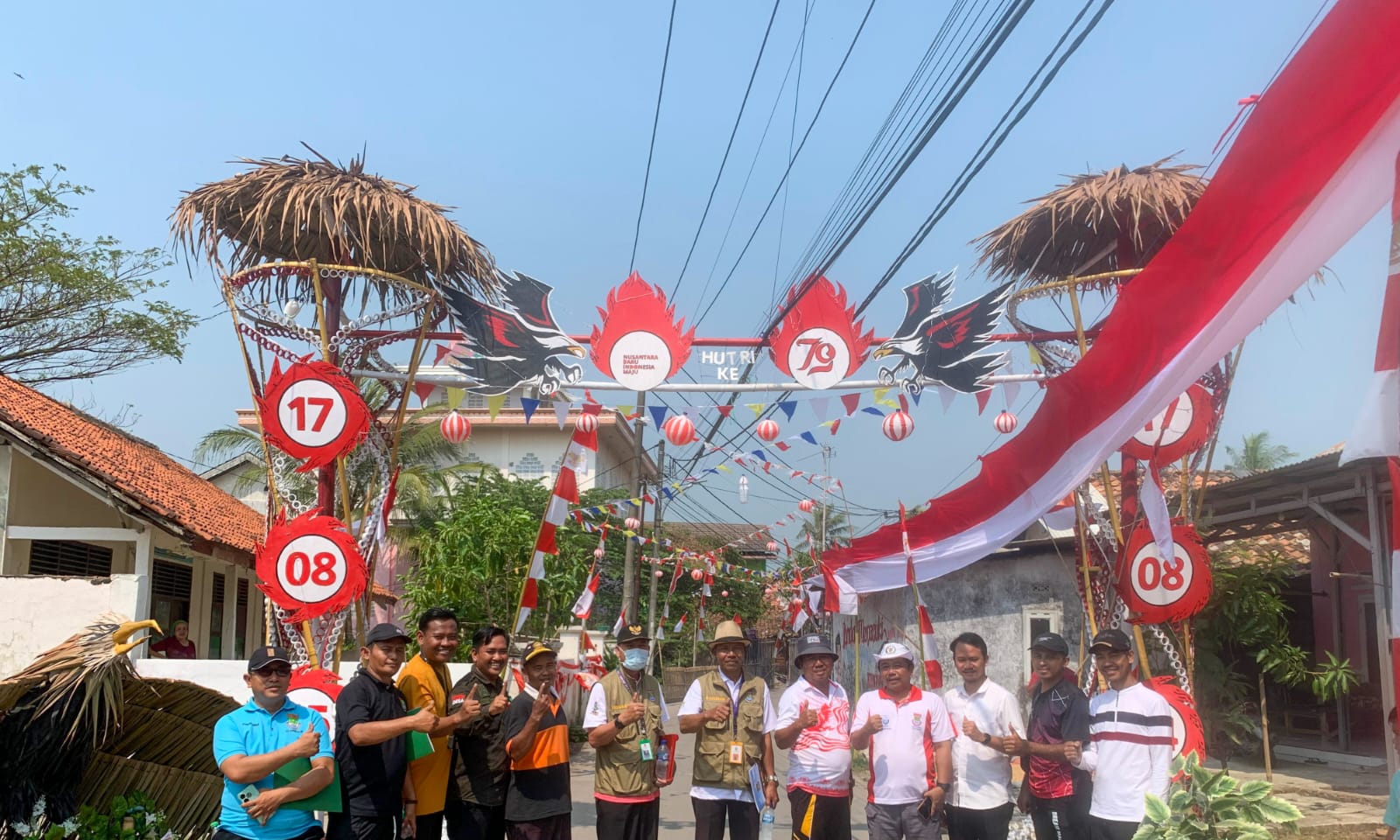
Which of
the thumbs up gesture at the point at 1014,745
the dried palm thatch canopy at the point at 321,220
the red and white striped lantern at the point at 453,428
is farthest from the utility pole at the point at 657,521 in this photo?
the thumbs up gesture at the point at 1014,745

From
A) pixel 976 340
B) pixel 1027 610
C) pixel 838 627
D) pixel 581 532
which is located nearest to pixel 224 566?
pixel 581 532

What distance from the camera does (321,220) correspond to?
28.9ft

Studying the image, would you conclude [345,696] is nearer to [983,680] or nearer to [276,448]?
[983,680]

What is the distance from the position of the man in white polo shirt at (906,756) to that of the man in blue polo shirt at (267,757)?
2917 millimetres

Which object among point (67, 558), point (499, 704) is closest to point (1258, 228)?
point (499, 704)

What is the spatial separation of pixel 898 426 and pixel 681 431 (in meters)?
2.14

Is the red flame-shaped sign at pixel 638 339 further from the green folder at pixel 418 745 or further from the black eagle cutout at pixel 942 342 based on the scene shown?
the green folder at pixel 418 745

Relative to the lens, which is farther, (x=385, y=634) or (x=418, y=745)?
(x=418, y=745)

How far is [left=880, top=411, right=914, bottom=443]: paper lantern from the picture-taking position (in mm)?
10812

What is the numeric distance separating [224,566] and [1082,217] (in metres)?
16.6

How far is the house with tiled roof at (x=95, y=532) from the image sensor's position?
11.0 m

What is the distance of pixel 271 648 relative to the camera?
16.2 feet

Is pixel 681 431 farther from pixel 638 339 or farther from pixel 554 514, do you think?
pixel 554 514

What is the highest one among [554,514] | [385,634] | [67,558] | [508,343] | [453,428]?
[508,343]
